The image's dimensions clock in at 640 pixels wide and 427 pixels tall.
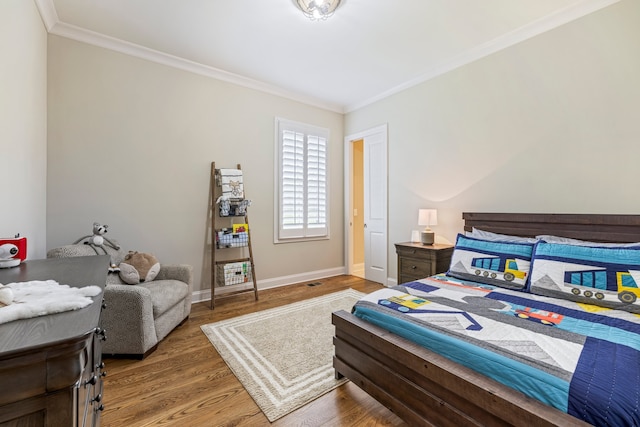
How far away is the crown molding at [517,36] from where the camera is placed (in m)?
2.41

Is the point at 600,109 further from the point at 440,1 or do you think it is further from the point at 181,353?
the point at 181,353

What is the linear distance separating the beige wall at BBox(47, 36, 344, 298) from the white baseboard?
1.3 inches

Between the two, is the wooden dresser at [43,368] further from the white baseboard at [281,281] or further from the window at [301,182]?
the window at [301,182]

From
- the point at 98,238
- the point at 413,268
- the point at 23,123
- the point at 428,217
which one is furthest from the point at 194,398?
the point at 428,217

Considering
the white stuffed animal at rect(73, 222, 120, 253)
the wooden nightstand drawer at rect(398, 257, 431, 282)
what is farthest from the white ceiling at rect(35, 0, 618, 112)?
the wooden nightstand drawer at rect(398, 257, 431, 282)

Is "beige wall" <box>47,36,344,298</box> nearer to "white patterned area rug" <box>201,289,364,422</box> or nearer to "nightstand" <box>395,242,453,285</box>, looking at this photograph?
"white patterned area rug" <box>201,289,364,422</box>

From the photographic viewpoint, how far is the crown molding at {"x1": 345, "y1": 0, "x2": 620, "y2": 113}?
7.91ft

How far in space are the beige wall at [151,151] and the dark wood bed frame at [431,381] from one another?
2389 millimetres

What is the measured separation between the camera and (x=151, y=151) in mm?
3242

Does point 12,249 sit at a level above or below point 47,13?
below

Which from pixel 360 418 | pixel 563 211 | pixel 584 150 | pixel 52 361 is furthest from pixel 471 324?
pixel 584 150

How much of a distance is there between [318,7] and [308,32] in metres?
0.42

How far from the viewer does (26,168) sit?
7.08 feet

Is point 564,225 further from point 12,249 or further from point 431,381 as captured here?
point 12,249
